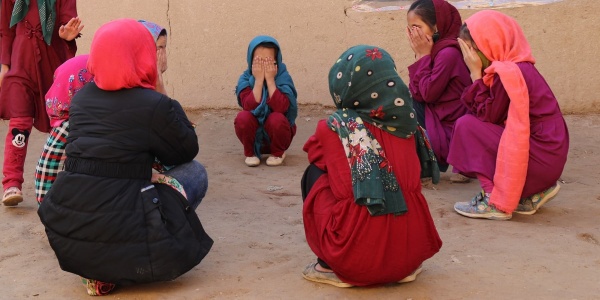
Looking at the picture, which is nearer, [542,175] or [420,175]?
[420,175]

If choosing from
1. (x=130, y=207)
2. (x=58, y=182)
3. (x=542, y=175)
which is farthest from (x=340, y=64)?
(x=542, y=175)

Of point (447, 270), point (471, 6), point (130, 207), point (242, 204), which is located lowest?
point (242, 204)

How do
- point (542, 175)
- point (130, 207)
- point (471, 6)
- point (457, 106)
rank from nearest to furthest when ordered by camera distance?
point (130, 207) → point (542, 175) → point (457, 106) → point (471, 6)

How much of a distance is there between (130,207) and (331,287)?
3.17ft

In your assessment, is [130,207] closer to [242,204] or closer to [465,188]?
[242,204]

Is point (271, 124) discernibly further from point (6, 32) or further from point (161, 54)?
point (6, 32)

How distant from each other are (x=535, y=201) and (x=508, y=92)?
722mm

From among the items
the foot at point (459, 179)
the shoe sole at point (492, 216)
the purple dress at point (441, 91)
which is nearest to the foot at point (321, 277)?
the shoe sole at point (492, 216)

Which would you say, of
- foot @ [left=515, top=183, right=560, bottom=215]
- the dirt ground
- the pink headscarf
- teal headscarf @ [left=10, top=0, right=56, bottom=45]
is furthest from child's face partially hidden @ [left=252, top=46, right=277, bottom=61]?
foot @ [left=515, top=183, right=560, bottom=215]

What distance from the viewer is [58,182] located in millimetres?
3473

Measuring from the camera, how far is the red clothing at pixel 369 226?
3420mm

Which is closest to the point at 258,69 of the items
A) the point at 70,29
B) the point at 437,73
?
the point at 437,73

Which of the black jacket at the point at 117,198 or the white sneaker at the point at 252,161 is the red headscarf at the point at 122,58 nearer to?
the black jacket at the point at 117,198

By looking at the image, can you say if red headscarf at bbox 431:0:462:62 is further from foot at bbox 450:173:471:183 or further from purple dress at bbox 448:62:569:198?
foot at bbox 450:173:471:183
